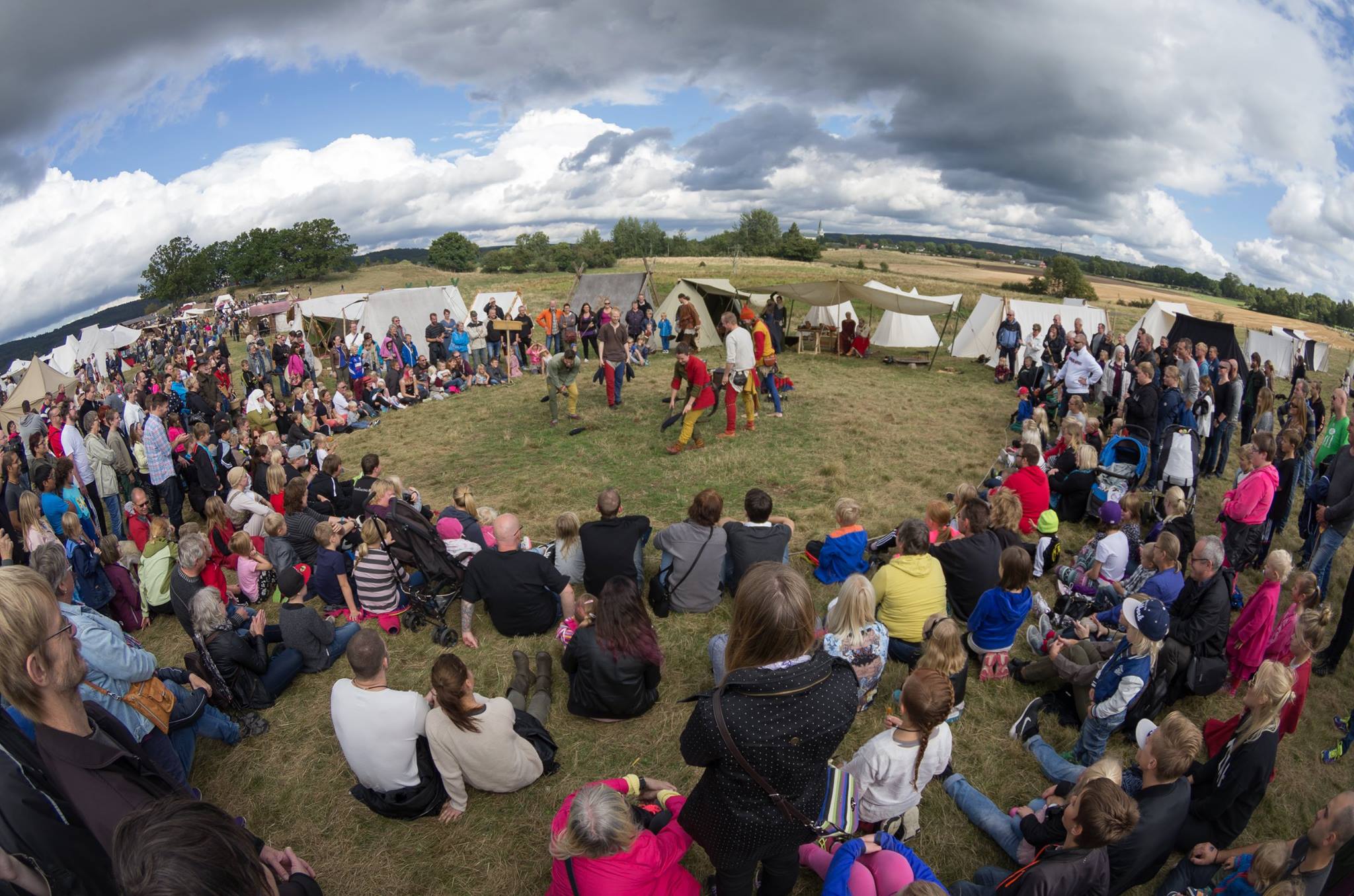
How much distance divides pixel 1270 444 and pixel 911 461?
4416 millimetres

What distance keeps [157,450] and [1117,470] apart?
461 inches

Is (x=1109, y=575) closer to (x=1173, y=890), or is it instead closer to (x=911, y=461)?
(x=1173, y=890)

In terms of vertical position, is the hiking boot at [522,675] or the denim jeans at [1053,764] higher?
the hiking boot at [522,675]

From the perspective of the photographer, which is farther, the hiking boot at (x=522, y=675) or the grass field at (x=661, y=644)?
the hiking boot at (x=522, y=675)

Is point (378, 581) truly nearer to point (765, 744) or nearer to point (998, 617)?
point (765, 744)

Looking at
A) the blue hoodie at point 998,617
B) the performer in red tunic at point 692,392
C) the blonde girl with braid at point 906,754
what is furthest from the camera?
the performer in red tunic at point 692,392

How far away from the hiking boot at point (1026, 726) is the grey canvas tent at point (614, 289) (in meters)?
18.4

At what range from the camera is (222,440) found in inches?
344

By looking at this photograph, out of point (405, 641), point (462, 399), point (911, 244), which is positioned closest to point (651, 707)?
point (405, 641)

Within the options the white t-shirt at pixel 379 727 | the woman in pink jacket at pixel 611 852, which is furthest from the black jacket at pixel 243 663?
the woman in pink jacket at pixel 611 852

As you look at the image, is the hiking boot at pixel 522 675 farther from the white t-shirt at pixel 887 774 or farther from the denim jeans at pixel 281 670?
the white t-shirt at pixel 887 774

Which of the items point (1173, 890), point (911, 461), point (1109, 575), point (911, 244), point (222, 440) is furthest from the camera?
point (911, 244)

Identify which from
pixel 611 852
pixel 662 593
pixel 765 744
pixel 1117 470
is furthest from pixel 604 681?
pixel 1117 470

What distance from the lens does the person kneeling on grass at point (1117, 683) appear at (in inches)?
146
